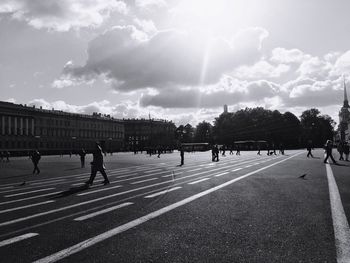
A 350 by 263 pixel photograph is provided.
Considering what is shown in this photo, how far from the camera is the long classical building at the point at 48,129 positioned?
115688 mm

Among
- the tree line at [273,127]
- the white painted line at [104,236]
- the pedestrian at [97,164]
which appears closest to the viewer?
the white painted line at [104,236]

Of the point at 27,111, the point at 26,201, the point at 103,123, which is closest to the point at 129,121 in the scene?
the point at 103,123

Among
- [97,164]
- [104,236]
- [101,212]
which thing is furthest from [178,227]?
[97,164]

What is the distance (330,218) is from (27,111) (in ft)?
415

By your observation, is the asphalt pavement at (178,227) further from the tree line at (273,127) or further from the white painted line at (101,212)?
the tree line at (273,127)

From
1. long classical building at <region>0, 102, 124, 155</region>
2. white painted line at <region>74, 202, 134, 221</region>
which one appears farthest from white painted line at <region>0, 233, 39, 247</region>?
long classical building at <region>0, 102, 124, 155</region>

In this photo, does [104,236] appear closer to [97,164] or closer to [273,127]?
[97,164]

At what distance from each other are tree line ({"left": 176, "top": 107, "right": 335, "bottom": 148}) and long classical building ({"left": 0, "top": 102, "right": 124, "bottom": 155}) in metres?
35.5

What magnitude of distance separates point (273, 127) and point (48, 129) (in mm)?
77350

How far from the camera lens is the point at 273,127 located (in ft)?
439

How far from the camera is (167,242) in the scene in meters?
5.78

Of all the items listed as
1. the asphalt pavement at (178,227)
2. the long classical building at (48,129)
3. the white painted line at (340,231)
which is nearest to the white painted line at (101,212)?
the asphalt pavement at (178,227)

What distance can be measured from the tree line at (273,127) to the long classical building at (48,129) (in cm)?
3546

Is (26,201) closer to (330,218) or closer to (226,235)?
(226,235)
